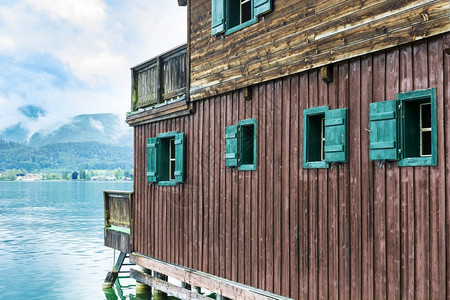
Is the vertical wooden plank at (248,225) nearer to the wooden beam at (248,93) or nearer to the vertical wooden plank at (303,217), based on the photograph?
the wooden beam at (248,93)

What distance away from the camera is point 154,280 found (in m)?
15.3

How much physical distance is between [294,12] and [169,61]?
5416mm

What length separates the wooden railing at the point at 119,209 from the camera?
1622 centimetres

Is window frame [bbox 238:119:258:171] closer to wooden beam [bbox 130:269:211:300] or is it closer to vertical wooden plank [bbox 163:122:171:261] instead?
wooden beam [bbox 130:269:211:300]

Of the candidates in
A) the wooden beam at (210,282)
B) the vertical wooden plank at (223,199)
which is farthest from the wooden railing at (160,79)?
the wooden beam at (210,282)

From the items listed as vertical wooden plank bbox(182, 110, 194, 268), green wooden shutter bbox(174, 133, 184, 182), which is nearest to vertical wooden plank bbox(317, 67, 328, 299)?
vertical wooden plank bbox(182, 110, 194, 268)

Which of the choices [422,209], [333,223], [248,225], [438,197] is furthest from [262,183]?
[438,197]

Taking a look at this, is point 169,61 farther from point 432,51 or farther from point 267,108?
point 432,51

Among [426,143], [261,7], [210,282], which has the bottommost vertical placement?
[210,282]

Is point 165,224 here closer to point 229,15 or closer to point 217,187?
point 217,187

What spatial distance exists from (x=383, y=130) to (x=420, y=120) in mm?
509

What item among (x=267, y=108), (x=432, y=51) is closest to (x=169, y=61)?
(x=267, y=108)

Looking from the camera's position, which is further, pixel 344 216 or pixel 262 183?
pixel 262 183

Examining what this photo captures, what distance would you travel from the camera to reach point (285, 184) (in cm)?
995
